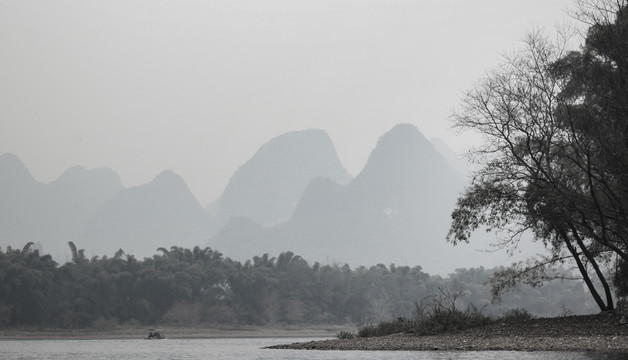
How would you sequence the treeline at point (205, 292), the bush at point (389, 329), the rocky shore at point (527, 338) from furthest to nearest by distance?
the treeline at point (205, 292), the bush at point (389, 329), the rocky shore at point (527, 338)

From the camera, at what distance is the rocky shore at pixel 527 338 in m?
24.2

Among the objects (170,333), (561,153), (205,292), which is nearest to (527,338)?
(561,153)

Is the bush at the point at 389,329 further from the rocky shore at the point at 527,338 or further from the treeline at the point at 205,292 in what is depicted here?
the treeline at the point at 205,292

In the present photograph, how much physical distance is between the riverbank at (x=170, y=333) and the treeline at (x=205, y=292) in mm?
2968

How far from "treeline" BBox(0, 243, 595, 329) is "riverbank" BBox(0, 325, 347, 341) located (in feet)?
9.74

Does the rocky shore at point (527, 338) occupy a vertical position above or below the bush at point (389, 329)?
below

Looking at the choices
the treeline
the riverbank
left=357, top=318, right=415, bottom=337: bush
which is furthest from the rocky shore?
the riverbank

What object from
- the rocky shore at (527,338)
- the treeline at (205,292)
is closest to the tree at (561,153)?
the rocky shore at (527,338)

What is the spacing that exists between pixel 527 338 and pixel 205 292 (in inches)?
3514

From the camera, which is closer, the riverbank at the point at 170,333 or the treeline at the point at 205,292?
the riverbank at the point at 170,333

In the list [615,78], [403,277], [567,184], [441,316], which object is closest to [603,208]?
[567,184]

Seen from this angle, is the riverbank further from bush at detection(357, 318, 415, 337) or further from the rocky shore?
the rocky shore

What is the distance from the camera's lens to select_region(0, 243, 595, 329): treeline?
96.1 m

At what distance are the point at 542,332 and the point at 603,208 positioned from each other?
16.8 ft
